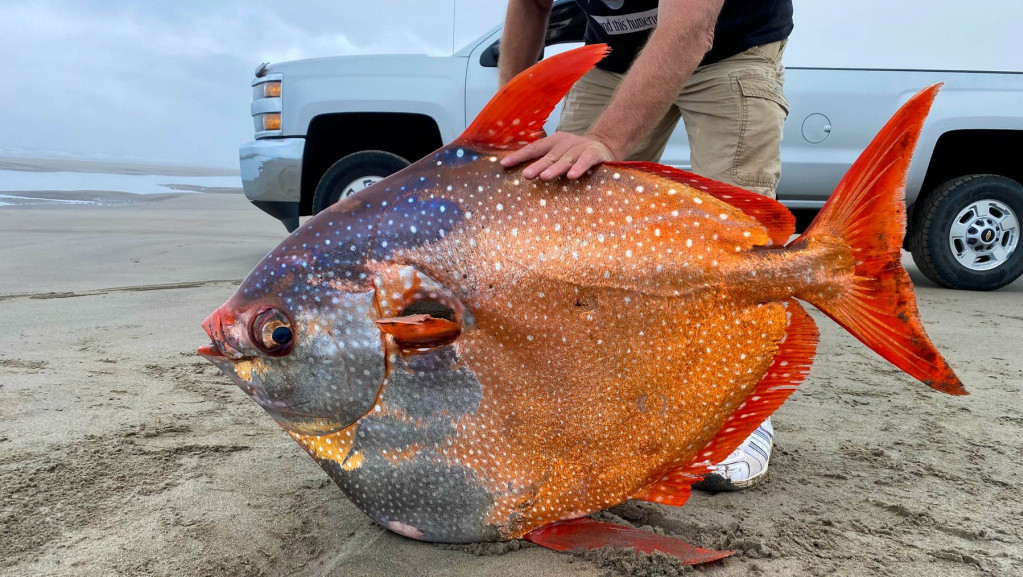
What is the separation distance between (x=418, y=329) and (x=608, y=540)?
23.9 inches

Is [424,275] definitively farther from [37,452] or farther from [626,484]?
[37,452]

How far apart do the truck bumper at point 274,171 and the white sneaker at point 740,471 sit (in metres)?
4.11

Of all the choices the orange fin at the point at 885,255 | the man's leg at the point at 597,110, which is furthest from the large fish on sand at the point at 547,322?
the man's leg at the point at 597,110

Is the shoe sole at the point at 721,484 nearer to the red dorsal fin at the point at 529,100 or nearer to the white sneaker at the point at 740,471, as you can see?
the white sneaker at the point at 740,471

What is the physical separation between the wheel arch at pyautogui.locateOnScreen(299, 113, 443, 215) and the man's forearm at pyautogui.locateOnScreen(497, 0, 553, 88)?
8.92 feet

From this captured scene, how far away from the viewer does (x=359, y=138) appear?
5.27 m

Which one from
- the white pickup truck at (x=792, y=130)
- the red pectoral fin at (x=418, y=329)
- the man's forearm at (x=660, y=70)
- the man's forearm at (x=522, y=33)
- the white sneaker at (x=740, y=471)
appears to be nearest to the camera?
the red pectoral fin at (x=418, y=329)

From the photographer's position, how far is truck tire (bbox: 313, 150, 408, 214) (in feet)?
16.5

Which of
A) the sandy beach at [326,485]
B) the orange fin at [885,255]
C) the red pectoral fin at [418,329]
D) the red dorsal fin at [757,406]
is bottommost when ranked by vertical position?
the sandy beach at [326,485]

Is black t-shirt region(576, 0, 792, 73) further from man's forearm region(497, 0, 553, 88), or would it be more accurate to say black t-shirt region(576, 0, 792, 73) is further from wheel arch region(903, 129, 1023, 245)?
wheel arch region(903, 129, 1023, 245)

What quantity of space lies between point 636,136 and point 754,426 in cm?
67

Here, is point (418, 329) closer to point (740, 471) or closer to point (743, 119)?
point (740, 471)

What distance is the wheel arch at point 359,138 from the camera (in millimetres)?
5141

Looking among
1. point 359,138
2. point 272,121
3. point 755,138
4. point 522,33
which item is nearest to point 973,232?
point 755,138
